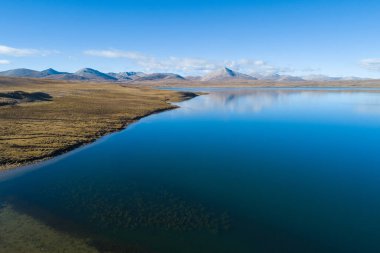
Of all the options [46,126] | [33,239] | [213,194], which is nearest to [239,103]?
[46,126]

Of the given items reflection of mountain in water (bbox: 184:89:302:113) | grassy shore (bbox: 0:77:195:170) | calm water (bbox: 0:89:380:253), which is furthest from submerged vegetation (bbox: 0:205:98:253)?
reflection of mountain in water (bbox: 184:89:302:113)

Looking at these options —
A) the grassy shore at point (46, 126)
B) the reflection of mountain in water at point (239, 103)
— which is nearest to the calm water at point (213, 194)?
the grassy shore at point (46, 126)

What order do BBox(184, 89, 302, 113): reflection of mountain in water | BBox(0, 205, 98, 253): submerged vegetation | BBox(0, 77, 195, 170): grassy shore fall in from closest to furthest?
BBox(0, 205, 98, 253): submerged vegetation, BBox(0, 77, 195, 170): grassy shore, BBox(184, 89, 302, 113): reflection of mountain in water

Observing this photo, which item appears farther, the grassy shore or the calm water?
the grassy shore

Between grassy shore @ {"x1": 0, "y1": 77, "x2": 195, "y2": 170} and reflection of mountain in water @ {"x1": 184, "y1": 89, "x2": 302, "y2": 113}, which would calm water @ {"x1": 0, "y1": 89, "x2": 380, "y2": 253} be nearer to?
grassy shore @ {"x1": 0, "y1": 77, "x2": 195, "y2": 170}

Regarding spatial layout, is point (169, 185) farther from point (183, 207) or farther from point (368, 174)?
point (368, 174)

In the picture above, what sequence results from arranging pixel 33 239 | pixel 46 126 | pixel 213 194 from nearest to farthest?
pixel 33 239 → pixel 213 194 → pixel 46 126

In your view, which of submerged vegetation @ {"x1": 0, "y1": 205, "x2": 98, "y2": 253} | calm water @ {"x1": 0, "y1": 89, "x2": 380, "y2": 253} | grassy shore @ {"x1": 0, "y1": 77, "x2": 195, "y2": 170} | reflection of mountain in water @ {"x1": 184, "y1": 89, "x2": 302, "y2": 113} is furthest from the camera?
reflection of mountain in water @ {"x1": 184, "y1": 89, "x2": 302, "y2": 113}

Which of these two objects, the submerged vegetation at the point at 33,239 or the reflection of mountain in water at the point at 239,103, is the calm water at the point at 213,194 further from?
the reflection of mountain in water at the point at 239,103

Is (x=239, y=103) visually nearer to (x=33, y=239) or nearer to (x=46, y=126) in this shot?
(x=46, y=126)
